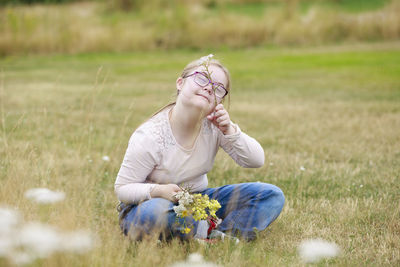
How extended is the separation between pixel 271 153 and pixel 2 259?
349 centimetres

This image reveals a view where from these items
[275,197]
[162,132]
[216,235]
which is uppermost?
[162,132]

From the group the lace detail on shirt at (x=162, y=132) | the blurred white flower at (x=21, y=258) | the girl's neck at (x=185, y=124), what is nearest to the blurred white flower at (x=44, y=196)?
the blurred white flower at (x=21, y=258)

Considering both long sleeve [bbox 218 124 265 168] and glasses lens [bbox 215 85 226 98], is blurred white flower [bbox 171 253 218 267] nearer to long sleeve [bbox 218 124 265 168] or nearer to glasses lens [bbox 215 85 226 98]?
long sleeve [bbox 218 124 265 168]

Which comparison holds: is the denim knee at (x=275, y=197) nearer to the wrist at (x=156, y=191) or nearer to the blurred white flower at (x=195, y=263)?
the wrist at (x=156, y=191)

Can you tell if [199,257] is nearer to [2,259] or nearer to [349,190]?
[2,259]

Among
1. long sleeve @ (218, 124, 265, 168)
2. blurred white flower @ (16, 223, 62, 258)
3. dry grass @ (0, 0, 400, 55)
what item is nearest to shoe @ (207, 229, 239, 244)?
long sleeve @ (218, 124, 265, 168)

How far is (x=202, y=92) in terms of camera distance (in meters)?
2.72

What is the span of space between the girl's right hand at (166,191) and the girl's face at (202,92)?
430mm

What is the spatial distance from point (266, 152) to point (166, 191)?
2.48m

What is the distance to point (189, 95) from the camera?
8.93 feet

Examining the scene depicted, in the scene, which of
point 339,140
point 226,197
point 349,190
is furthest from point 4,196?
point 339,140

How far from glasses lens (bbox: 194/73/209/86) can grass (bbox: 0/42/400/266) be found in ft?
2.65

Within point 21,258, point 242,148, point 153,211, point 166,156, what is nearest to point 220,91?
point 242,148

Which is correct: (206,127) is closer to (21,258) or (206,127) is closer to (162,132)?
(162,132)
